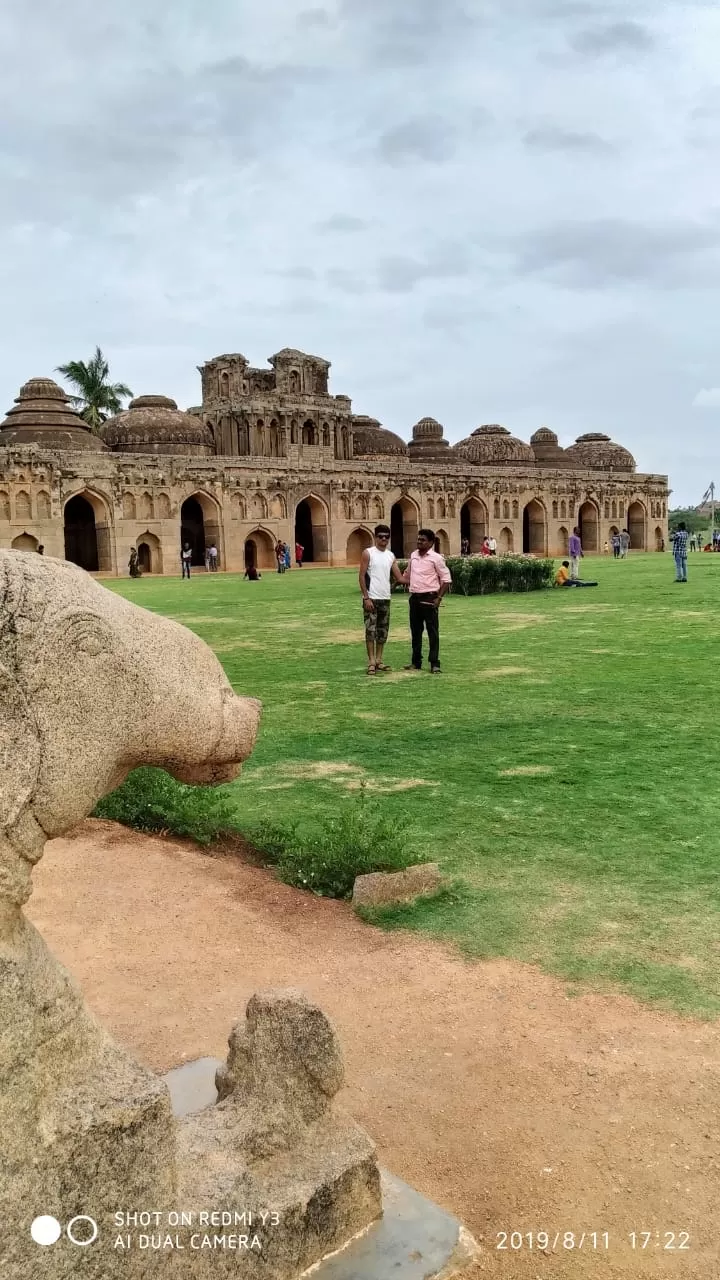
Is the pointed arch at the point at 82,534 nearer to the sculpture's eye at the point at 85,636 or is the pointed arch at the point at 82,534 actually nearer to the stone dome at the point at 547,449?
the stone dome at the point at 547,449

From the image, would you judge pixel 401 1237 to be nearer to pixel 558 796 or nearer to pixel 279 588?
pixel 558 796

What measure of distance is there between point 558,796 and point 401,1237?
12.5ft

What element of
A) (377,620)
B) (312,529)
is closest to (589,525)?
(312,529)

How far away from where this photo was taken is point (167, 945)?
4.31 m

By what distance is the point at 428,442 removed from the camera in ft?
168


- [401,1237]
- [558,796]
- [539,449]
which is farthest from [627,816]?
[539,449]

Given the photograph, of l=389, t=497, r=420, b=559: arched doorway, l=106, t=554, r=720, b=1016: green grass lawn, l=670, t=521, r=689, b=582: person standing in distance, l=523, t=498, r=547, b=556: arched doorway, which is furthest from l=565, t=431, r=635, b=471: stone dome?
l=106, t=554, r=720, b=1016: green grass lawn

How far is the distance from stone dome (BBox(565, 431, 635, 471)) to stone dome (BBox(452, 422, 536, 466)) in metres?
3.61

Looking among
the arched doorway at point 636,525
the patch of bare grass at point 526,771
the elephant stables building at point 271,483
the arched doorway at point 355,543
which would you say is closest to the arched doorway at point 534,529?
the elephant stables building at point 271,483

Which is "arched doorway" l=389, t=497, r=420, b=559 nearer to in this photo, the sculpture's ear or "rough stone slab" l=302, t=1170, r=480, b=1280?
"rough stone slab" l=302, t=1170, r=480, b=1280

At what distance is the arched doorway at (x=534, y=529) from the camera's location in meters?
46.8

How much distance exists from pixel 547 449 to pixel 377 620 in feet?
148

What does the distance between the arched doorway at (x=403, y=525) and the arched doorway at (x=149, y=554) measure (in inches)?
415
